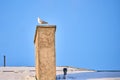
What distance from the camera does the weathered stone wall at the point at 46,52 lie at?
7.71 meters

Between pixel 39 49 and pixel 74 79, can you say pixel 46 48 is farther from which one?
pixel 74 79

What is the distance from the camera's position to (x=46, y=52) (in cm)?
777

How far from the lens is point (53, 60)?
7758 millimetres

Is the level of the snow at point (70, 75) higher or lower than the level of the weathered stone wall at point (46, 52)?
lower

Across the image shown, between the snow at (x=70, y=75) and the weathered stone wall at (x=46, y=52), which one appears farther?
the snow at (x=70, y=75)

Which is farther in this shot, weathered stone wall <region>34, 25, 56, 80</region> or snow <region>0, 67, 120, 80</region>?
snow <region>0, 67, 120, 80</region>

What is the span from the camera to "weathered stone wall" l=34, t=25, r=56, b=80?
7707 mm

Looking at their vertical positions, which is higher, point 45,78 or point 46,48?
point 46,48

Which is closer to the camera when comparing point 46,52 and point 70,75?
point 46,52

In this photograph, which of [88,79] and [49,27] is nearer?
[49,27]

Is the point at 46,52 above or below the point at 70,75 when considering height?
above

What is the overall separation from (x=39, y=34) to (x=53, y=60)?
73cm

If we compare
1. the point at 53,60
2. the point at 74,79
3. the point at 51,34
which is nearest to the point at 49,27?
the point at 51,34

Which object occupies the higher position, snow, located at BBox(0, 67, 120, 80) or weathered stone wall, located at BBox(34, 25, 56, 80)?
weathered stone wall, located at BBox(34, 25, 56, 80)
